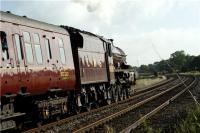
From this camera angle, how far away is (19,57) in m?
14.0

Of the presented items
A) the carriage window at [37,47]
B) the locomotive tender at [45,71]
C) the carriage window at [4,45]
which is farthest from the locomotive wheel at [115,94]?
the carriage window at [4,45]

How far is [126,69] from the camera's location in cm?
3381

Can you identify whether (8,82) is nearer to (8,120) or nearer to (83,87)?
(8,120)

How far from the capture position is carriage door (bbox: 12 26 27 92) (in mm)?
13875

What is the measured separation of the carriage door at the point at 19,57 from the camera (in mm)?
13875

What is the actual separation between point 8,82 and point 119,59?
66.2ft

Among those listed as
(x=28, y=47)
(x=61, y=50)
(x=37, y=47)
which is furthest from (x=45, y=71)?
(x=61, y=50)

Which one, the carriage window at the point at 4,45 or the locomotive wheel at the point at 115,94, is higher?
the carriage window at the point at 4,45

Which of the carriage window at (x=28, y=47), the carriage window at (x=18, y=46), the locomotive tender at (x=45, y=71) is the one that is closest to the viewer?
the locomotive tender at (x=45, y=71)

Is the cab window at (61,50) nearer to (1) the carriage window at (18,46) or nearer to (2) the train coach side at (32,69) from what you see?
(2) the train coach side at (32,69)

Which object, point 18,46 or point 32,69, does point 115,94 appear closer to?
point 32,69

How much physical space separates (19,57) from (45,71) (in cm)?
213

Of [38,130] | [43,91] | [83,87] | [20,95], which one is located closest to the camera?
[20,95]

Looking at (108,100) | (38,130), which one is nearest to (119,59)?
(108,100)
